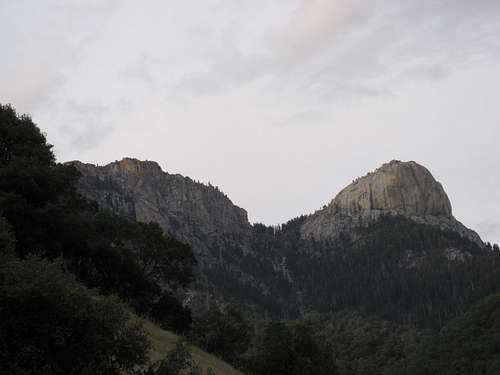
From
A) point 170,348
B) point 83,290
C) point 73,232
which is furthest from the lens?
point 73,232

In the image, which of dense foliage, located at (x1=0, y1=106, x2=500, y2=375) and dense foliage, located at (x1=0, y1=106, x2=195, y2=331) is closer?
dense foliage, located at (x1=0, y1=106, x2=500, y2=375)

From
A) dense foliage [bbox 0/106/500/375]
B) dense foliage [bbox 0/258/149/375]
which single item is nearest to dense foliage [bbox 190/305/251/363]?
dense foliage [bbox 0/106/500/375]

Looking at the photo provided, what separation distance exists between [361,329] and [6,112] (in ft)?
529

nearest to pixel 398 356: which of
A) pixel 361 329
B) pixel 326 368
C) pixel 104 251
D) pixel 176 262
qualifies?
pixel 361 329

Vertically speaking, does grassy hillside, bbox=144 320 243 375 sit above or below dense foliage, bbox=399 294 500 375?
below

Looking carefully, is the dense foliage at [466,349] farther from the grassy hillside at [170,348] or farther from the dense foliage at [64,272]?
the grassy hillside at [170,348]

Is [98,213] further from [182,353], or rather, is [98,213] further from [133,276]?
[182,353]

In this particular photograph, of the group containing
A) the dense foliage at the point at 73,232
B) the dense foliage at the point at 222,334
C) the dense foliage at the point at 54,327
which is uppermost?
the dense foliage at the point at 73,232

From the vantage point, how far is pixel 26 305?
68.7 feet

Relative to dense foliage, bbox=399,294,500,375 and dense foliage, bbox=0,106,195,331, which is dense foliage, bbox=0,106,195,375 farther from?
dense foliage, bbox=399,294,500,375

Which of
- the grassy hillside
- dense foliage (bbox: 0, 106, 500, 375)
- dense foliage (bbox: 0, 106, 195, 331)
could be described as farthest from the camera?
dense foliage (bbox: 0, 106, 195, 331)

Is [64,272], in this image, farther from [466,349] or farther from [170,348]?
[466,349]

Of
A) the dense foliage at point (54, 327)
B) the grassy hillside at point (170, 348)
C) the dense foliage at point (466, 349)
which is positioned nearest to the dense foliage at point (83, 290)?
the dense foliage at point (54, 327)

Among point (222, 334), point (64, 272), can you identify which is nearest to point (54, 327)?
point (64, 272)
